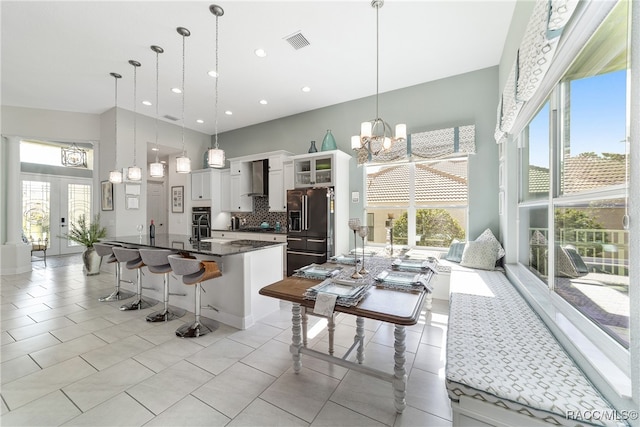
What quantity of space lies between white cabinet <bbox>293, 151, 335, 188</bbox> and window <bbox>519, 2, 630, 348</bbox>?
295cm

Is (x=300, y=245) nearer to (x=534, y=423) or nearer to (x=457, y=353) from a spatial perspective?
(x=457, y=353)

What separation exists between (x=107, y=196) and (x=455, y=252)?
6.89 m

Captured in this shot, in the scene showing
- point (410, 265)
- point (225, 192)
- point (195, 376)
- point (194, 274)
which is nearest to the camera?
point (195, 376)

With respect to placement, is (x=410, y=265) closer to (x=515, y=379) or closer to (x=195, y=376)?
(x=515, y=379)

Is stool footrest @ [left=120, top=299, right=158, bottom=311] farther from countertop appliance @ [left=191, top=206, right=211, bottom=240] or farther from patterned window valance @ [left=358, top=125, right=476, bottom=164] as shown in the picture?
patterned window valance @ [left=358, top=125, right=476, bottom=164]

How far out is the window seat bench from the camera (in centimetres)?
102

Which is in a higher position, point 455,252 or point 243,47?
point 243,47

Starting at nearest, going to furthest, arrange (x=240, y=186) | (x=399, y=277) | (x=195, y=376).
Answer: (x=399, y=277) → (x=195, y=376) → (x=240, y=186)

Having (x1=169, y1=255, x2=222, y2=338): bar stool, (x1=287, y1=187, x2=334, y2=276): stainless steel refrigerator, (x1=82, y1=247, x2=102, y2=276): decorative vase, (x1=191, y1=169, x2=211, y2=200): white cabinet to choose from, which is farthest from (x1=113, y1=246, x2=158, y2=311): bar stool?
(x1=191, y1=169, x2=211, y2=200): white cabinet

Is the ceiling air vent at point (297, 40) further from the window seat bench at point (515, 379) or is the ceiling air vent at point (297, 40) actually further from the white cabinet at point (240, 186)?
the window seat bench at point (515, 379)

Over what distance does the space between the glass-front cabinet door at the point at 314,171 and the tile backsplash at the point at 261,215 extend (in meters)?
1.14

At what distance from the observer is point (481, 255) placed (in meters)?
3.32

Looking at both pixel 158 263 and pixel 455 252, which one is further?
pixel 455 252

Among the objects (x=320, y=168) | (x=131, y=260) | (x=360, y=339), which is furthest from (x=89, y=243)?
(x=360, y=339)
